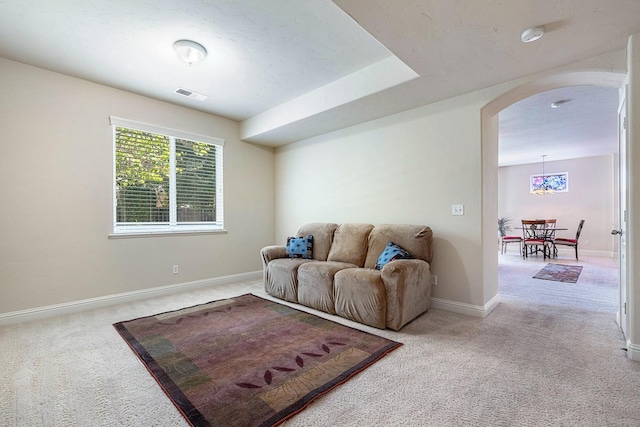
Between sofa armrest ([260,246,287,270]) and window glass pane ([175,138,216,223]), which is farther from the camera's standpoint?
window glass pane ([175,138,216,223])

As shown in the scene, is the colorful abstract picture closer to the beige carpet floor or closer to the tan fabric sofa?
the beige carpet floor

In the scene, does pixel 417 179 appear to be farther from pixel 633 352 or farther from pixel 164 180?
pixel 164 180

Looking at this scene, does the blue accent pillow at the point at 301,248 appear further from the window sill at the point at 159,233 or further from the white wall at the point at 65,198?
the white wall at the point at 65,198

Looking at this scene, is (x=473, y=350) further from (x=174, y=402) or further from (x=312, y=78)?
(x=312, y=78)

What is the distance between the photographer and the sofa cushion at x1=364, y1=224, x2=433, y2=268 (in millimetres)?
3182

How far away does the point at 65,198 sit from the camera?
3.23 metres

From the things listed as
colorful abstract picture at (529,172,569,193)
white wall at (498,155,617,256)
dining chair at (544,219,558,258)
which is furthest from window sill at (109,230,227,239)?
colorful abstract picture at (529,172,569,193)

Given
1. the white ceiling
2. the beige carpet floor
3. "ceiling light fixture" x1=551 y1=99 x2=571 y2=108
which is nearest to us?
the beige carpet floor

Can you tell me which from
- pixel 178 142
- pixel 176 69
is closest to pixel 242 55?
pixel 176 69

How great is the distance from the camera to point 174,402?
1671 millimetres

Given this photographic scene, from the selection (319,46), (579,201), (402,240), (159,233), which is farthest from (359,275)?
(579,201)

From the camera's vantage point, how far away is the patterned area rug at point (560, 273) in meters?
4.76

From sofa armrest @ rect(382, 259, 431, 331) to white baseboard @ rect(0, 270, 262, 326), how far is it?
2.86 m

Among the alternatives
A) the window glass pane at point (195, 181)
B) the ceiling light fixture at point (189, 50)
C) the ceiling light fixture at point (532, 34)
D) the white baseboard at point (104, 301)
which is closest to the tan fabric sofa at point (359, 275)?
the white baseboard at point (104, 301)
